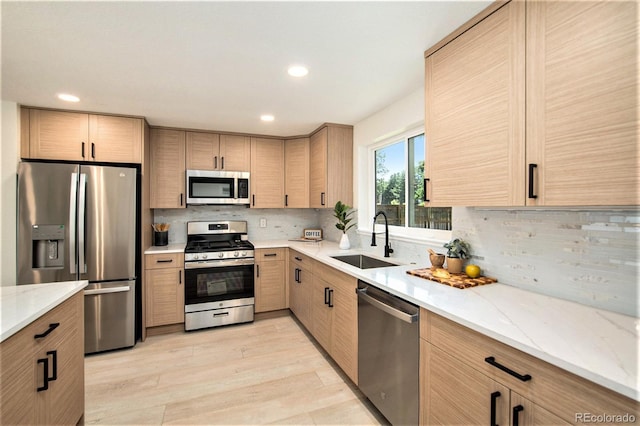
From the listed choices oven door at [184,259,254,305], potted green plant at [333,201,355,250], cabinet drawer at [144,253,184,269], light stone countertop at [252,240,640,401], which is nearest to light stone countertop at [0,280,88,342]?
cabinet drawer at [144,253,184,269]

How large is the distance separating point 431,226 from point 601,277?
4.24 ft

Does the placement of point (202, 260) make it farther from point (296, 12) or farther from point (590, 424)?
point (590, 424)

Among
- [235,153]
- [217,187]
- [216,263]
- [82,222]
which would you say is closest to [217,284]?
[216,263]

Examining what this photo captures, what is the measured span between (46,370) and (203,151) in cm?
278

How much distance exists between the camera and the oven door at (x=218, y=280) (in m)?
3.30

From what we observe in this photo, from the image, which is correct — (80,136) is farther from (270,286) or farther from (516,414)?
(516,414)

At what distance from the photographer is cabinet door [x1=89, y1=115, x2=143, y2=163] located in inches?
117

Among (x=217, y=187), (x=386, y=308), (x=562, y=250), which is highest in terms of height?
(x=217, y=187)

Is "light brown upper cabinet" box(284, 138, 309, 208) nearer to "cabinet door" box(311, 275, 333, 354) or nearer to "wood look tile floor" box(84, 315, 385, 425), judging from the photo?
"cabinet door" box(311, 275, 333, 354)

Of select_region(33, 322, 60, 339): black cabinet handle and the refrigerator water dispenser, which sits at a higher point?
the refrigerator water dispenser

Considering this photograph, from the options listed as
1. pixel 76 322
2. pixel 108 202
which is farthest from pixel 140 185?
pixel 76 322

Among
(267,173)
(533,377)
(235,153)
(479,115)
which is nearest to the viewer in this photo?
(533,377)

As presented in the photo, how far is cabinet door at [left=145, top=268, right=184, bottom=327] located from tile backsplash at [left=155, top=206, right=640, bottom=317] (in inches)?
103

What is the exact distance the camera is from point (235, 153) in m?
3.85
